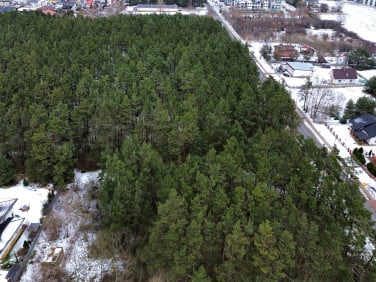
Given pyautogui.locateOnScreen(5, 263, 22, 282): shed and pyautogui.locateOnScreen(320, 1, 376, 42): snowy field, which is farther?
pyautogui.locateOnScreen(320, 1, 376, 42): snowy field

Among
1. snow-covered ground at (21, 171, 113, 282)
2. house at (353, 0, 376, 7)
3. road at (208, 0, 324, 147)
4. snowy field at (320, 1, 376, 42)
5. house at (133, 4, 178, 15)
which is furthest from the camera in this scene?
house at (353, 0, 376, 7)

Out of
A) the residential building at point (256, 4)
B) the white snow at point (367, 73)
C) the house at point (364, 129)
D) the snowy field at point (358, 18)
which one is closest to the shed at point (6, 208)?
the house at point (364, 129)

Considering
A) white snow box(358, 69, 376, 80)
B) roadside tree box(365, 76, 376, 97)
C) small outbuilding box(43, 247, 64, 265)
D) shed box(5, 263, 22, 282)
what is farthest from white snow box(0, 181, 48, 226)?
white snow box(358, 69, 376, 80)

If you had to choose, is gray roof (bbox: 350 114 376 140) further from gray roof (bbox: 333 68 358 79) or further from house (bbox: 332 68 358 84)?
gray roof (bbox: 333 68 358 79)

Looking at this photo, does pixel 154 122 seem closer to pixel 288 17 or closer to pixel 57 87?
pixel 57 87

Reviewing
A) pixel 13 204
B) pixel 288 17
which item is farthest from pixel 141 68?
pixel 288 17

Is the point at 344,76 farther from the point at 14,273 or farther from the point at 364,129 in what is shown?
Answer: the point at 14,273

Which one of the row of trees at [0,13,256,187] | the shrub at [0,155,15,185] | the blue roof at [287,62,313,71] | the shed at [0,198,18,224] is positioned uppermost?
the row of trees at [0,13,256,187]

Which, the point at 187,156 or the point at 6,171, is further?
the point at 6,171

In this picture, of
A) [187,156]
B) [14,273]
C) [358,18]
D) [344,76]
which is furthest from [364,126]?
[358,18]
